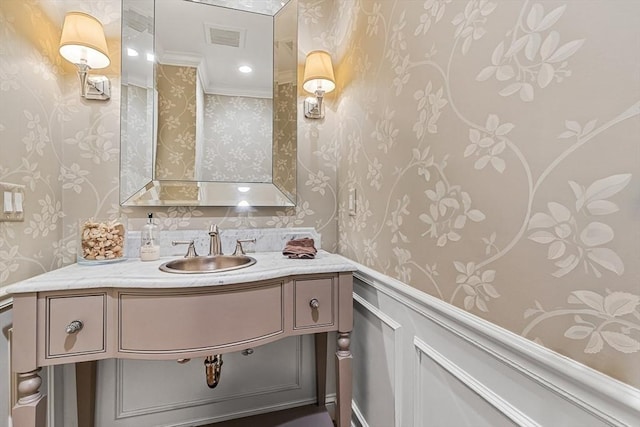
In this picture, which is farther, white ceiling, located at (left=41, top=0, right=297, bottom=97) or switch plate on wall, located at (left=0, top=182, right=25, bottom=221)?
white ceiling, located at (left=41, top=0, right=297, bottom=97)

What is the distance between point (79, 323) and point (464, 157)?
1.19m

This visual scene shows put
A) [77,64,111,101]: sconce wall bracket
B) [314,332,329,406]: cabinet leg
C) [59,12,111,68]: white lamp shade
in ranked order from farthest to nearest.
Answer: [314,332,329,406]: cabinet leg < [77,64,111,101]: sconce wall bracket < [59,12,111,68]: white lamp shade

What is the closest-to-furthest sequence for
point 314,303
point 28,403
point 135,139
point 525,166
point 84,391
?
point 525,166 → point 28,403 → point 314,303 → point 84,391 → point 135,139

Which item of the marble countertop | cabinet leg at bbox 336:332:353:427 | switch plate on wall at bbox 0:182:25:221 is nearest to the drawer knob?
the marble countertop

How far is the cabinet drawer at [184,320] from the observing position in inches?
34.7

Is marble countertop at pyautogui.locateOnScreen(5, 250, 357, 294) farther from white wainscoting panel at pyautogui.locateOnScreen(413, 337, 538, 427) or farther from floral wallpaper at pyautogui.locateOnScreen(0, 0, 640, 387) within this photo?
white wainscoting panel at pyautogui.locateOnScreen(413, 337, 538, 427)

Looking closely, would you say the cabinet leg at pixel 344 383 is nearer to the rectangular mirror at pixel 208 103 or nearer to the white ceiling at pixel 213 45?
the rectangular mirror at pixel 208 103

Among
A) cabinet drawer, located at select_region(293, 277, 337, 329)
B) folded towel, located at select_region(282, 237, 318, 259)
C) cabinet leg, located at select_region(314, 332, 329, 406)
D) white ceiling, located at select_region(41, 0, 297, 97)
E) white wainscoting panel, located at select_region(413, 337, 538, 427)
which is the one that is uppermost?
white ceiling, located at select_region(41, 0, 297, 97)

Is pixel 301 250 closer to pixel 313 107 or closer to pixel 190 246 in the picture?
pixel 190 246

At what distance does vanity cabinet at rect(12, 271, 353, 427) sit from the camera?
2.72 ft

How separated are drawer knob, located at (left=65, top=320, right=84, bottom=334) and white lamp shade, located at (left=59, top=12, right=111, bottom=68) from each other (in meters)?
1.04

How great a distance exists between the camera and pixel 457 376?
69 centimetres

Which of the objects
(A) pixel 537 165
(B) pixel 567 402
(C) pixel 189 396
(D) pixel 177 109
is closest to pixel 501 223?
(A) pixel 537 165

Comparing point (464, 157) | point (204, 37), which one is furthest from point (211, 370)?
point (204, 37)
